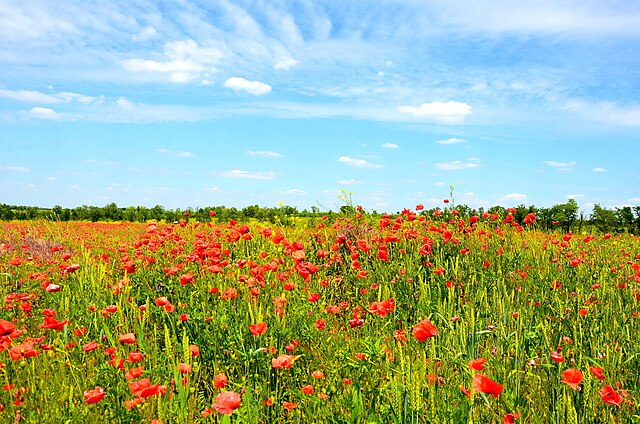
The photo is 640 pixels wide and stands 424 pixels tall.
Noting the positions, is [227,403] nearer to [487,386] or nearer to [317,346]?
[487,386]

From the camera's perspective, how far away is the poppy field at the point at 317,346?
7.73ft

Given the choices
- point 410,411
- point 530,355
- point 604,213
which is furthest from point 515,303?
point 604,213

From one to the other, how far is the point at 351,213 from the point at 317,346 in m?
4.36

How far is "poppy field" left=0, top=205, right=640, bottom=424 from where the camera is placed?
2357mm

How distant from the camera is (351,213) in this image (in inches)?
300

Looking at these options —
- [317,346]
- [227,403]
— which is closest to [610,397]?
[227,403]

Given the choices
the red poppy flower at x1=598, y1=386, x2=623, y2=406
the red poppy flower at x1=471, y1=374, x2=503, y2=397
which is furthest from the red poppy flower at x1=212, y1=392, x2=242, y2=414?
the red poppy flower at x1=598, y1=386, x2=623, y2=406

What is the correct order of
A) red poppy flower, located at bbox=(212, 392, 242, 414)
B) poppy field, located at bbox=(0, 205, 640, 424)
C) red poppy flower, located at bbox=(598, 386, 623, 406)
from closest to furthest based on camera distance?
red poppy flower, located at bbox=(212, 392, 242, 414), red poppy flower, located at bbox=(598, 386, 623, 406), poppy field, located at bbox=(0, 205, 640, 424)

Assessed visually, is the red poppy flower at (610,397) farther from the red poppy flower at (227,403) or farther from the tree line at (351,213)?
the tree line at (351,213)

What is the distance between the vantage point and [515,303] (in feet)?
16.0

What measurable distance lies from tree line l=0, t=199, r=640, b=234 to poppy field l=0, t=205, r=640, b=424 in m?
1.83

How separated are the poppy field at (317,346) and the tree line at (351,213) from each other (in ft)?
6.01

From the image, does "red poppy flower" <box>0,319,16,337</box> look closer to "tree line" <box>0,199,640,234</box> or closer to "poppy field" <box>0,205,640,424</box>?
"poppy field" <box>0,205,640,424</box>

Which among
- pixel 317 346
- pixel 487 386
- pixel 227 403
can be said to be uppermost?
pixel 487 386
